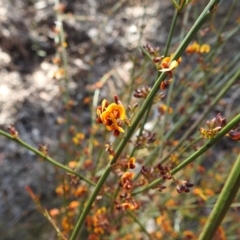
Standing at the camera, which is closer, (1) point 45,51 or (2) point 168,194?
(2) point 168,194

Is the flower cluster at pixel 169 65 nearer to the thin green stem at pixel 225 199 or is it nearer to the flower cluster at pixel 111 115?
the flower cluster at pixel 111 115

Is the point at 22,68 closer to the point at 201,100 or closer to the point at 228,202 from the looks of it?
the point at 201,100

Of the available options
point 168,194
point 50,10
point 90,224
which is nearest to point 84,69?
point 50,10

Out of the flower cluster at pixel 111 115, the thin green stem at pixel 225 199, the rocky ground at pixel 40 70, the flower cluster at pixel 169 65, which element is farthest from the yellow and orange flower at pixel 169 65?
the rocky ground at pixel 40 70

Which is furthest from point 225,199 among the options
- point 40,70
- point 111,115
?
point 40,70

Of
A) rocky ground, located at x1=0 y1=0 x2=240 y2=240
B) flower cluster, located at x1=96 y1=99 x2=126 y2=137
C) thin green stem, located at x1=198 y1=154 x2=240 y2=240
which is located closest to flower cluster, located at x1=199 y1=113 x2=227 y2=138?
thin green stem, located at x1=198 y1=154 x2=240 y2=240

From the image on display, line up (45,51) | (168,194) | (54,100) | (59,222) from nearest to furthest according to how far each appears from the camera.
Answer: (59,222)
(168,194)
(54,100)
(45,51)
